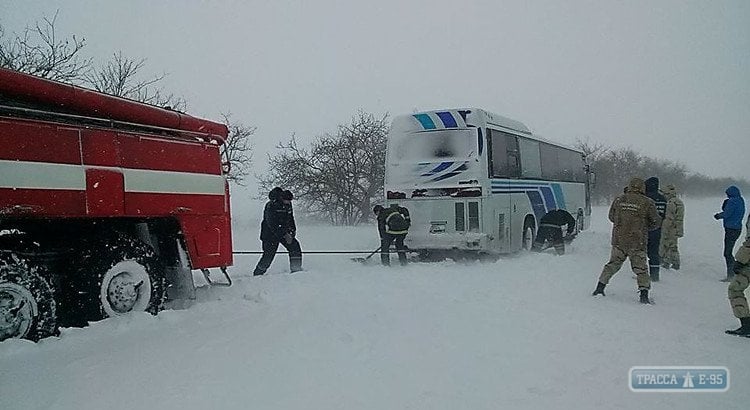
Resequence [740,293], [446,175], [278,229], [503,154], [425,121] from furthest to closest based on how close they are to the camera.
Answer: [503,154]
[425,121]
[446,175]
[278,229]
[740,293]

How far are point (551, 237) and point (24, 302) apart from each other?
1163cm

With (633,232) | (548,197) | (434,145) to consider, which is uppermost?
(434,145)

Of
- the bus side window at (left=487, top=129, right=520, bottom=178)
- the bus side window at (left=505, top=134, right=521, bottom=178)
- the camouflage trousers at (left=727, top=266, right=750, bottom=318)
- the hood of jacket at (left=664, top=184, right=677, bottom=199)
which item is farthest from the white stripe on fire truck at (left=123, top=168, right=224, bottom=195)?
the hood of jacket at (left=664, top=184, right=677, bottom=199)

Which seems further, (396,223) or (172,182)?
(396,223)

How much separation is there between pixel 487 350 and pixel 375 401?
149 cm

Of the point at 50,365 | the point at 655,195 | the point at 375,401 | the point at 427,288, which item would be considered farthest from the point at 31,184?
the point at 655,195

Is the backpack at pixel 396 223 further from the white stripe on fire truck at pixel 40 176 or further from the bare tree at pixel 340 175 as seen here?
the bare tree at pixel 340 175

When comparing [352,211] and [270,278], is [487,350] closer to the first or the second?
[270,278]

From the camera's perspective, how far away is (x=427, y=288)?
8.04 metres

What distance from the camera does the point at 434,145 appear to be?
12.2 m

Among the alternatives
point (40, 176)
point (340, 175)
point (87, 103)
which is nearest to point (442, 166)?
point (87, 103)

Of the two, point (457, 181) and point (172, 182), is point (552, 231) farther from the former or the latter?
point (172, 182)

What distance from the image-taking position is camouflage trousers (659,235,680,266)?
11.2 metres

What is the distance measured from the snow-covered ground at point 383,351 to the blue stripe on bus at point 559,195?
26.2 feet
